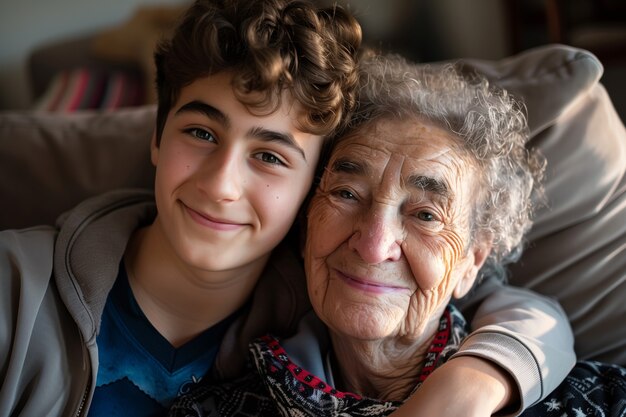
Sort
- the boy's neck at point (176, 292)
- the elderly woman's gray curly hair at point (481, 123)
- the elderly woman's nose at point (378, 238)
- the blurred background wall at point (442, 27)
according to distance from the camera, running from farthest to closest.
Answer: the blurred background wall at point (442, 27), the boy's neck at point (176, 292), the elderly woman's gray curly hair at point (481, 123), the elderly woman's nose at point (378, 238)

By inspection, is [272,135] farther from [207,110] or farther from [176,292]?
[176,292]

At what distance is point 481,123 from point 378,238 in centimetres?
33

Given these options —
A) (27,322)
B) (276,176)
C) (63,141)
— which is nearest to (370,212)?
(276,176)

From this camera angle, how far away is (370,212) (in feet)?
4.60

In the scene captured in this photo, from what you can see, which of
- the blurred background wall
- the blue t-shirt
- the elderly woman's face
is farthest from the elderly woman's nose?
the blurred background wall

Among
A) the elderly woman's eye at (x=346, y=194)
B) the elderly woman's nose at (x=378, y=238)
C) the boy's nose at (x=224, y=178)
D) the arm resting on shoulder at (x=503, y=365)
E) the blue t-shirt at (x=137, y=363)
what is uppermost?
the boy's nose at (x=224, y=178)

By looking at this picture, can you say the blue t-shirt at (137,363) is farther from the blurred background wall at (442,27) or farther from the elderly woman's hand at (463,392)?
Result: the blurred background wall at (442,27)

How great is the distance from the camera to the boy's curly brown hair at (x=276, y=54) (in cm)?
138

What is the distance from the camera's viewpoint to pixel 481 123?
149cm

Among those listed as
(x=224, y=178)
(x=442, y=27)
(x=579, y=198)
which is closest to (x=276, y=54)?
(x=224, y=178)

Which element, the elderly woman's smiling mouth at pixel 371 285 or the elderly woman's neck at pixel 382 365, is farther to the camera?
the elderly woman's neck at pixel 382 365

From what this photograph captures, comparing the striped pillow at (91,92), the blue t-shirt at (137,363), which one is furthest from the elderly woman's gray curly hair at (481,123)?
the striped pillow at (91,92)

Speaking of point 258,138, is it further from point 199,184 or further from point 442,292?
point 442,292

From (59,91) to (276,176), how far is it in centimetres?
256
